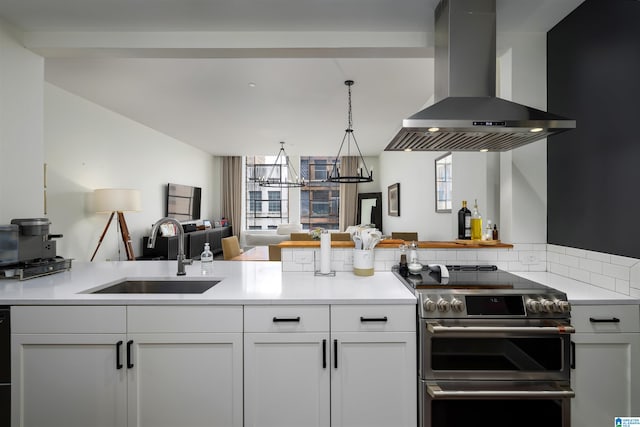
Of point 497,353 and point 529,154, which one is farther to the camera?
point 529,154

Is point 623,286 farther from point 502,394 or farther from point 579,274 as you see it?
point 502,394

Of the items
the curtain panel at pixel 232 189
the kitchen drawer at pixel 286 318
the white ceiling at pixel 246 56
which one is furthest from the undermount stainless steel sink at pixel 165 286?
the curtain panel at pixel 232 189

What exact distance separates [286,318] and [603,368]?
4.85 ft

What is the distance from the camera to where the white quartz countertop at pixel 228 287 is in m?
1.49

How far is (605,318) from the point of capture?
58.0 inches

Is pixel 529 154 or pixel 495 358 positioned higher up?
pixel 529 154

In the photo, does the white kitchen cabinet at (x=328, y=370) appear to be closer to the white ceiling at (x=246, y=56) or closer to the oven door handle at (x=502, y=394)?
the oven door handle at (x=502, y=394)

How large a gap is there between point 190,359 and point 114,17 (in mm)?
2086

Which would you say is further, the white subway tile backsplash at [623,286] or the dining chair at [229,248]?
the dining chair at [229,248]

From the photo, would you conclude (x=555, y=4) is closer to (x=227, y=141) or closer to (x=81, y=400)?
(x=81, y=400)

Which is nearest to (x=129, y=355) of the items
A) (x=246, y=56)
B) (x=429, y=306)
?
(x=429, y=306)

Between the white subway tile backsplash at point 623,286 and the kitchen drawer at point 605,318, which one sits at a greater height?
the white subway tile backsplash at point 623,286

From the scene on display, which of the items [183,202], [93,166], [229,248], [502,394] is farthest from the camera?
[183,202]

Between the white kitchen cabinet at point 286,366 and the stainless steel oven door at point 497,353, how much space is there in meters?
0.47
